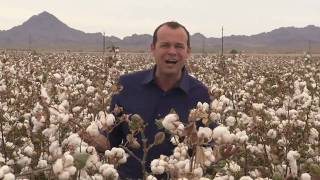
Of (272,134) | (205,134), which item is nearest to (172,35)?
(272,134)

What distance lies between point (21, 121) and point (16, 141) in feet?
1.72

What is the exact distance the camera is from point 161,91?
523 cm

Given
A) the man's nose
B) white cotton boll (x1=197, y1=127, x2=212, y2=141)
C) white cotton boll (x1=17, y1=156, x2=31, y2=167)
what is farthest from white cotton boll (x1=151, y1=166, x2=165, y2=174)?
the man's nose

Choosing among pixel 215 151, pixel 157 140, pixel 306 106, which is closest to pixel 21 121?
pixel 306 106

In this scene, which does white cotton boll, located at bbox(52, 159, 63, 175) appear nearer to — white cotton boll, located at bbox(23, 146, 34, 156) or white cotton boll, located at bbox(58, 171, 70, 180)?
white cotton boll, located at bbox(58, 171, 70, 180)

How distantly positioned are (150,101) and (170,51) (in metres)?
0.47

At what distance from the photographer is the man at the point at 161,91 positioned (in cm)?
502

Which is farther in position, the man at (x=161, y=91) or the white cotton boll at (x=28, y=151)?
the man at (x=161, y=91)

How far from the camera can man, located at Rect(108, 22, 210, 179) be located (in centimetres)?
502

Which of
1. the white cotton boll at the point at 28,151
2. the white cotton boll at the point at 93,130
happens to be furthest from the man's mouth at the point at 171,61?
the white cotton boll at the point at 93,130

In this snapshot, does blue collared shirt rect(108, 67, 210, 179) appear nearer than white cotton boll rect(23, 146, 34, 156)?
No

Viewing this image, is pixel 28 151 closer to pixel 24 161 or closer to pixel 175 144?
pixel 24 161

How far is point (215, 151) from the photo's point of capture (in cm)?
260

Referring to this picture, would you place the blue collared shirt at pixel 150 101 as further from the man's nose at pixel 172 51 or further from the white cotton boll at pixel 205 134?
the white cotton boll at pixel 205 134
